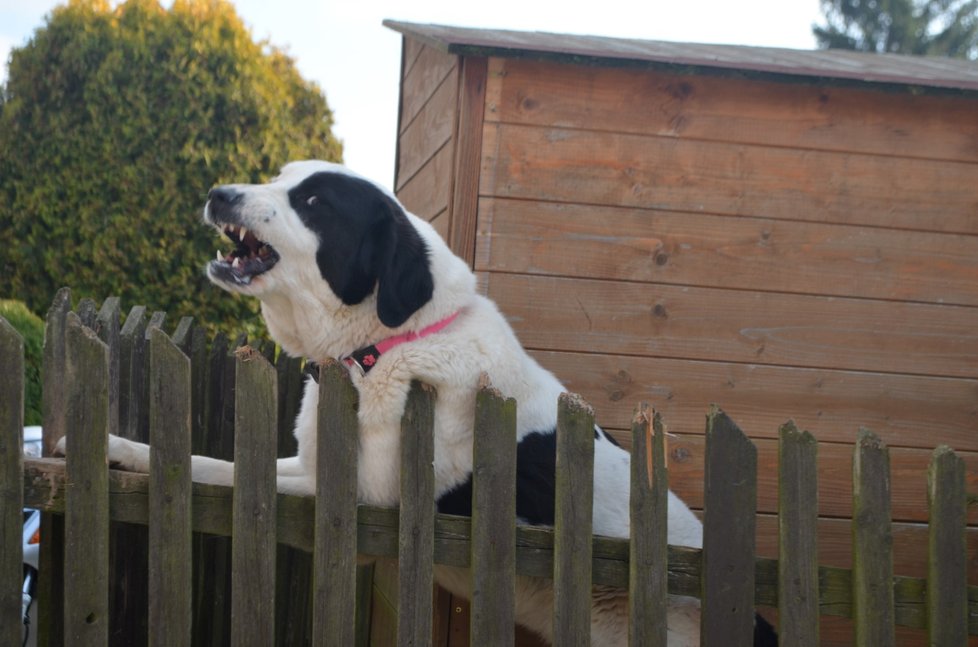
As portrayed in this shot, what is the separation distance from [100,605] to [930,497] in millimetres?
2275

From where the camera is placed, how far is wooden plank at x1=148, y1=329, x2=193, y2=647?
2.72 meters

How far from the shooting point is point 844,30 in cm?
2675

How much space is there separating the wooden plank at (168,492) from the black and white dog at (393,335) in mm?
339

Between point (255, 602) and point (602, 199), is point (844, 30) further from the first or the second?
point (255, 602)

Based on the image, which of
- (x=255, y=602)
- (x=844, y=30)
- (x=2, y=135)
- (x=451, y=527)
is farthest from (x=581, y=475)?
(x=844, y=30)

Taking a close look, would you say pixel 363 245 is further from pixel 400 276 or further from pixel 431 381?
pixel 431 381

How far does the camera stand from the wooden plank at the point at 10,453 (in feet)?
8.86

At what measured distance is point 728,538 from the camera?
9.33 feet

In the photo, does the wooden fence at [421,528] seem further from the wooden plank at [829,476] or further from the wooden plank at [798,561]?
the wooden plank at [829,476]

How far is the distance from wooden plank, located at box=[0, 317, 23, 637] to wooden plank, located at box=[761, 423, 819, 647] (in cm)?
203

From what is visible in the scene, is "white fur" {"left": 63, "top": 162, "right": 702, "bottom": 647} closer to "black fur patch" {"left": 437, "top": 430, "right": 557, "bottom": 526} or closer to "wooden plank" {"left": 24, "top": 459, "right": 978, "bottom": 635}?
"black fur patch" {"left": 437, "top": 430, "right": 557, "bottom": 526}

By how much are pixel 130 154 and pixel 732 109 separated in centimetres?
564

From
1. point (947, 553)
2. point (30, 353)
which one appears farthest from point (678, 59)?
point (30, 353)

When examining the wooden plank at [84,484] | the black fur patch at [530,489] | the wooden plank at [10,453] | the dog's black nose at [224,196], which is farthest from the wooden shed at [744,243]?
the wooden plank at [10,453]
